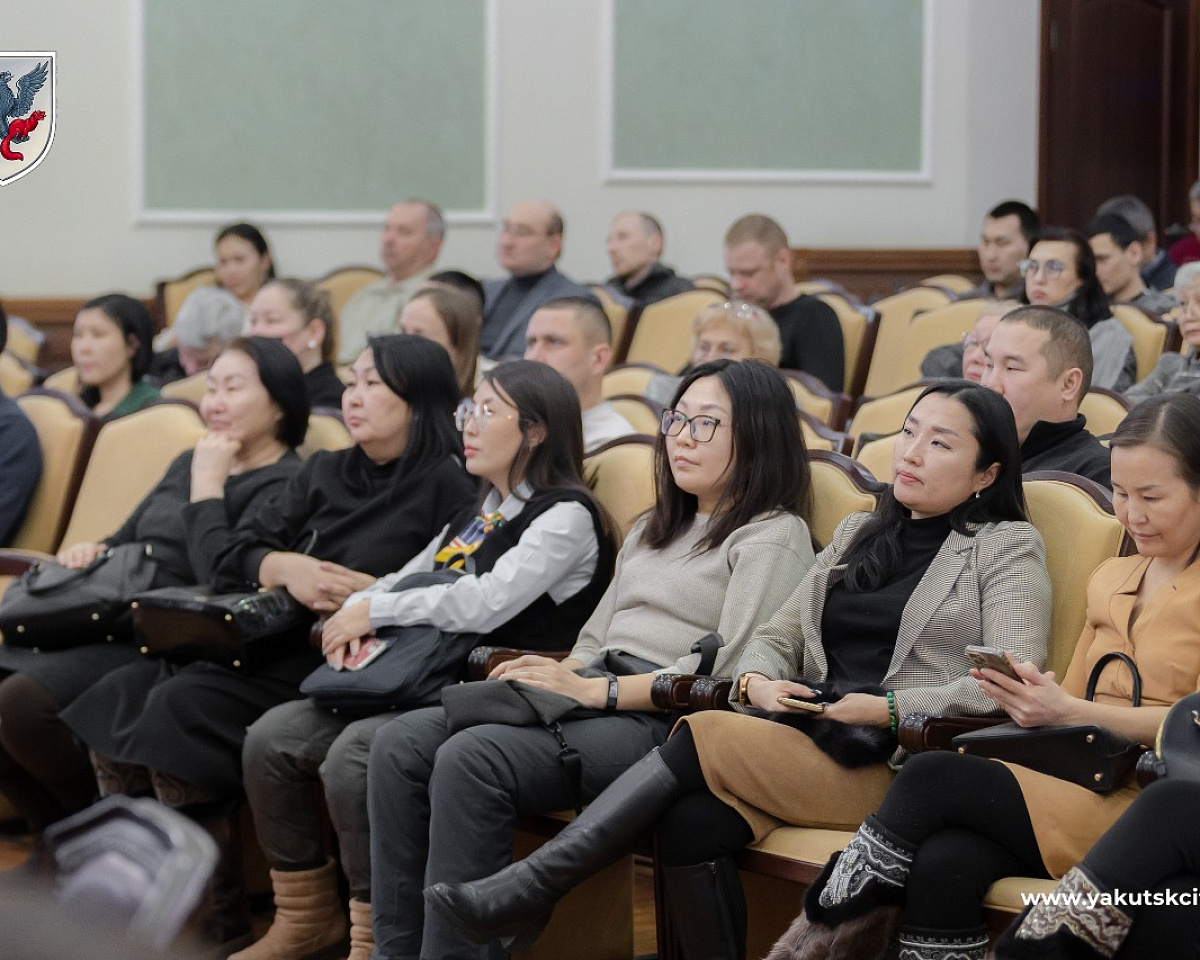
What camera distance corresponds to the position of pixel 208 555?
326 cm

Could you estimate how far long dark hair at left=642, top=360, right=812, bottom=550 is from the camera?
2.73 meters

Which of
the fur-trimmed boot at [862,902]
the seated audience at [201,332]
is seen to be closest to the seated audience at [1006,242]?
the seated audience at [201,332]

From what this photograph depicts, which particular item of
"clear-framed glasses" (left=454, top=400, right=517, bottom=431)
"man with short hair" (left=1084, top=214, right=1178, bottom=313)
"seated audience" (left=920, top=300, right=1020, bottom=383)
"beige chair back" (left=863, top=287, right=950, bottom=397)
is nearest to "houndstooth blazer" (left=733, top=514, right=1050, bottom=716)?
"seated audience" (left=920, top=300, right=1020, bottom=383)

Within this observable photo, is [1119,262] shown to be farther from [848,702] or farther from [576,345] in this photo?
[848,702]

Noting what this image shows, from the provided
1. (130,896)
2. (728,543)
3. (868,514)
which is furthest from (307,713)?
(130,896)

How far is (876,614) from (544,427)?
81cm

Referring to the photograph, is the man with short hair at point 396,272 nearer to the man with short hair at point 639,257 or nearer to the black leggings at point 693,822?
the man with short hair at point 639,257

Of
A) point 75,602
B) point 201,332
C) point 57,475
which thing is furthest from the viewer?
point 201,332

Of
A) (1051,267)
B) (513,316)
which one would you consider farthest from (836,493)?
(513,316)

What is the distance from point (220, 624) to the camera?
10.00 feet

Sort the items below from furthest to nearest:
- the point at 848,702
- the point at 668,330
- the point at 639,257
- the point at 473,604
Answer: the point at 639,257, the point at 668,330, the point at 473,604, the point at 848,702

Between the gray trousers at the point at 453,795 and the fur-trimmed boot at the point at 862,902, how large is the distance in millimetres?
561

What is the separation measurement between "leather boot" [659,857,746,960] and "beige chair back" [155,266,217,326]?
4917 millimetres

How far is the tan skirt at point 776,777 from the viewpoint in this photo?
90.7 inches
